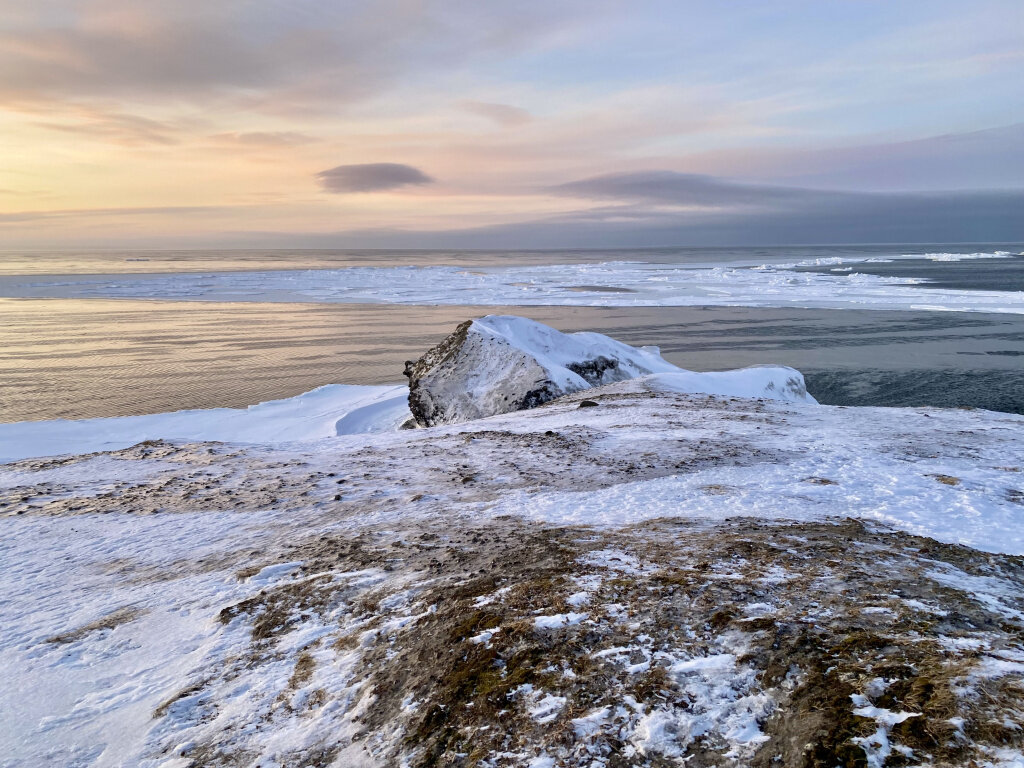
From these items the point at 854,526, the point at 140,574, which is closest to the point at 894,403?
the point at 854,526

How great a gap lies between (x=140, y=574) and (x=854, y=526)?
16.5 ft

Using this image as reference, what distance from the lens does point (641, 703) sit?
103 inches

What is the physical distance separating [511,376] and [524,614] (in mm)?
8917

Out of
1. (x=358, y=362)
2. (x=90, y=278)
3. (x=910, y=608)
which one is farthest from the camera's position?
(x=90, y=278)

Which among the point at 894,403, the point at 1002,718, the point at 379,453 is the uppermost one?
the point at 1002,718

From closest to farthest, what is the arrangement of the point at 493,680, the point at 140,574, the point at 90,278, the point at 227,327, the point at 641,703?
1. the point at 641,703
2. the point at 493,680
3. the point at 140,574
4. the point at 227,327
5. the point at 90,278

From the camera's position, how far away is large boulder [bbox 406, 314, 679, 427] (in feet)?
39.1

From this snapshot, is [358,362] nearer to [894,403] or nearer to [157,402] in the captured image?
[157,402]

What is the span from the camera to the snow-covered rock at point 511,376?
12.0m

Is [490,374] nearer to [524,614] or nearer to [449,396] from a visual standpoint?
[449,396]

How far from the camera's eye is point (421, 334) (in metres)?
24.9

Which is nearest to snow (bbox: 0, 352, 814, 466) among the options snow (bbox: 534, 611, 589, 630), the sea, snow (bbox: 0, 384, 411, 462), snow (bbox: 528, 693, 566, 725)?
snow (bbox: 0, 384, 411, 462)

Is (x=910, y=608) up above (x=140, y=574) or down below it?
above

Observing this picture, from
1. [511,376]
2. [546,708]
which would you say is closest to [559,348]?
[511,376]
